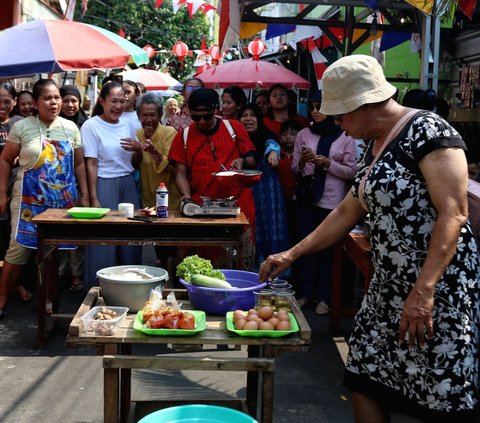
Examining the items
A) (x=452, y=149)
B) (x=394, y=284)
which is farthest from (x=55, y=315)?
(x=452, y=149)

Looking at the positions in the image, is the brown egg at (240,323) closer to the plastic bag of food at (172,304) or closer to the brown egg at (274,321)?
the brown egg at (274,321)

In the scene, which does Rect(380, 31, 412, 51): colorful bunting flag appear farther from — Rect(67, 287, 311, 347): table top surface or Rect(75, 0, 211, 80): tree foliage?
Rect(75, 0, 211, 80): tree foliage

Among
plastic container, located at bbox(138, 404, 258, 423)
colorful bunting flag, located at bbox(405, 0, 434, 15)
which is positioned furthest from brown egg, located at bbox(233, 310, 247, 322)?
colorful bunting flag, located at bbox(405, 0, 434, 15)

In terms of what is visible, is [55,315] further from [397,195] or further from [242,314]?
[397,195]

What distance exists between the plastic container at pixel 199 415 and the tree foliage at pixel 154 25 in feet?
84.9

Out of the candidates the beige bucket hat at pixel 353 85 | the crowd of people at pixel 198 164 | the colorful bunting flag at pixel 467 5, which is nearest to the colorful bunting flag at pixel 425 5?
the colorful bunting flag at pixel 467 5

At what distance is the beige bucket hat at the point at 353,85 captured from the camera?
260 centimetres

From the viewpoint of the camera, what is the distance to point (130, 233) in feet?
17.1

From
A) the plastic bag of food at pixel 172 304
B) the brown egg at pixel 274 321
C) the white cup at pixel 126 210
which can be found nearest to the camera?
the brown egg at pixel 274 321

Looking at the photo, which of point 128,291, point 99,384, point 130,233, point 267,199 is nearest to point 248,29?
point 267,199

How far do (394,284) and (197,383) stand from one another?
8.23 feet

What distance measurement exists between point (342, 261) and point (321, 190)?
2.58 feet

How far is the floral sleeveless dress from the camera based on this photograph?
2.54 m

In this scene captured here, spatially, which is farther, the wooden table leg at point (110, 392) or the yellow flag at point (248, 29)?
the yellow flag at point (248, 29)
